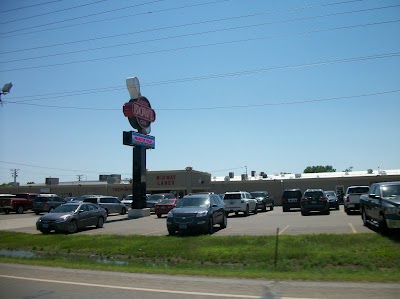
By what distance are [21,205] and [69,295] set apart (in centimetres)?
3671

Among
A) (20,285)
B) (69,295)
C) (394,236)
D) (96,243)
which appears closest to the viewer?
(69,295)

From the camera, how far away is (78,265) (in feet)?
38.2

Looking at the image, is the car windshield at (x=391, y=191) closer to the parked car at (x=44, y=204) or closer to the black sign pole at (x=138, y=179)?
the black sign pole at (x=138, y=179)

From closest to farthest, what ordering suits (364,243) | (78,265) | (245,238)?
(78,265)
(364,243)
(245,238)

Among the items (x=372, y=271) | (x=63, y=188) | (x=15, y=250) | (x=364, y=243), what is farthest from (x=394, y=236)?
(x=63, y=188)

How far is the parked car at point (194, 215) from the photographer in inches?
654

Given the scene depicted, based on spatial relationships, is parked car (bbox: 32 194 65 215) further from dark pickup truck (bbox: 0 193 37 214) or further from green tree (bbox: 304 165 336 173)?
green tree (bbox: 304 165 336 173)

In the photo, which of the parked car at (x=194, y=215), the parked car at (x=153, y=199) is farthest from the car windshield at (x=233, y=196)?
the parked car at (x=194, y=215)

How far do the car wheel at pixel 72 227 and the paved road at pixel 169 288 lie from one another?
391 inches

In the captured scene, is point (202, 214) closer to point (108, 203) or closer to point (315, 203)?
point (315, 203)

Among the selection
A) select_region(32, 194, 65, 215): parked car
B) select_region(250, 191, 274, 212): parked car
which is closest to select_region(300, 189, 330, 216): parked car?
select_region(250, 191, 274, 212): parked car

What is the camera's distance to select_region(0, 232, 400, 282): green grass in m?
10.1

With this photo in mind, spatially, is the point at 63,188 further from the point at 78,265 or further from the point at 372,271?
the point at 372,271

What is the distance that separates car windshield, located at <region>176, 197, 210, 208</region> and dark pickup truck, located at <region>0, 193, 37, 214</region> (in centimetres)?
2770
